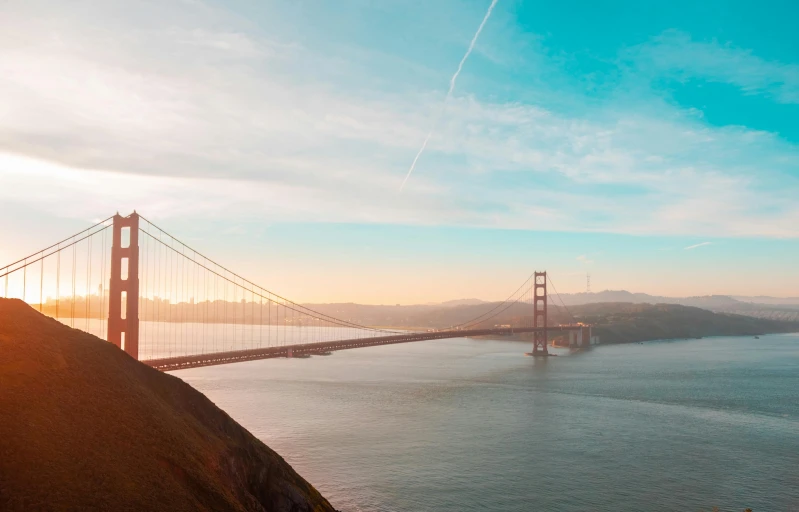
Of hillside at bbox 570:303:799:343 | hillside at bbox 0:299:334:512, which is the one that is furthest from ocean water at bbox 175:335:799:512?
hillside at bbox 570:303:799:343

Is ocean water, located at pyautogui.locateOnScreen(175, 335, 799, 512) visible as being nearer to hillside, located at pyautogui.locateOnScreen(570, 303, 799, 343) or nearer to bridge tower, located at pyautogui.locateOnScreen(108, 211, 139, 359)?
bridge tower, located at pyautogui.locateOnScreen(108, 211, 139, 359)

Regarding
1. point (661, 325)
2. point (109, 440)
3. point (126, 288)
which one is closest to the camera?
point (109, 440)

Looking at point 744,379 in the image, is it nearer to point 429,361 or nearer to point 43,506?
point 429,361

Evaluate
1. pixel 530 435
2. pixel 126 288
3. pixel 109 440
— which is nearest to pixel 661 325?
pixel 530 435

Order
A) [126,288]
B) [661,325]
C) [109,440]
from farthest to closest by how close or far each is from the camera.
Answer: [661,325] → [126,288] → [109,440]

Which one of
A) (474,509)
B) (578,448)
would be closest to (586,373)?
(578,448)

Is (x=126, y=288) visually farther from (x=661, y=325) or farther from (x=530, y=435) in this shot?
(x=661, y=325)
